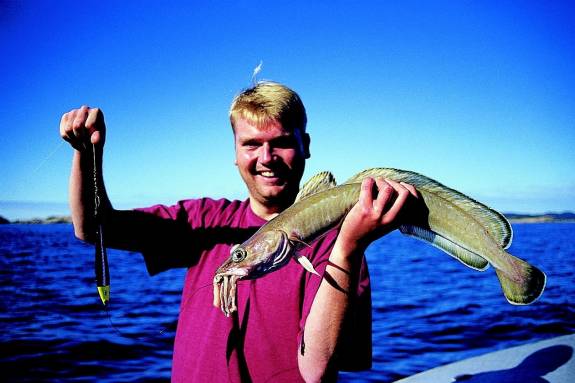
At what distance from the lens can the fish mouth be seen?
2.51 m

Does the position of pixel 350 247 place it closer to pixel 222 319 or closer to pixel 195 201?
pixel 222 319

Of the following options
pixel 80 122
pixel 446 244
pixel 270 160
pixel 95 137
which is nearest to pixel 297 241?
pixel 270 160

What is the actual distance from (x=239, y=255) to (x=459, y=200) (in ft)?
4.77

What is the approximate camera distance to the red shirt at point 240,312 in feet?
8.78

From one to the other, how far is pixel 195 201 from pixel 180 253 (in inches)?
19.0

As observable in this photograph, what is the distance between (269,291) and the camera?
113 inches

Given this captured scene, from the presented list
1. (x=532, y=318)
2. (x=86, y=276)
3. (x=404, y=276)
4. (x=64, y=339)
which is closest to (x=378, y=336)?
(x=532, y=318)

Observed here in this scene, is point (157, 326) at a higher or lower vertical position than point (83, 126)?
lower

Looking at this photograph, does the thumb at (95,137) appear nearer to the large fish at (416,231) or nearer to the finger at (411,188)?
the large fish at (416,231)

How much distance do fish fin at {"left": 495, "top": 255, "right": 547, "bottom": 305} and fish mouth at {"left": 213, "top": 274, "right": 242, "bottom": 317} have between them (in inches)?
63.9

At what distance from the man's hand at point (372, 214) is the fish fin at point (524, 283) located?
752 millimetres

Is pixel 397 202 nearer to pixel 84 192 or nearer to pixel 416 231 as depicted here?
pixel 416 231

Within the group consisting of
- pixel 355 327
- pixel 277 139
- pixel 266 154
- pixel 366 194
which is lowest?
pixel 355 327

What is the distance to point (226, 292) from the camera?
2.56m
